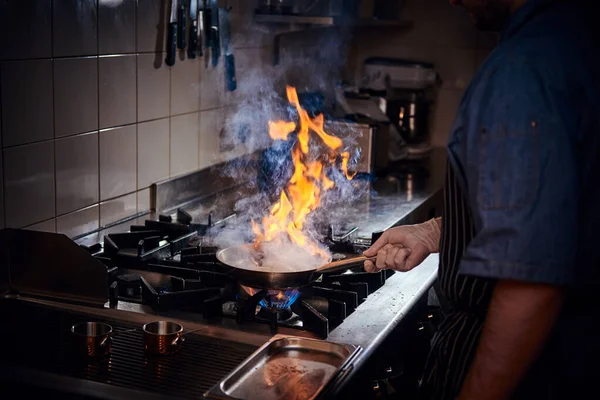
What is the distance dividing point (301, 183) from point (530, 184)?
1429mm

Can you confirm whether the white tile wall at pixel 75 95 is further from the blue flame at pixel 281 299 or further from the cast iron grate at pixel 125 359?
the blue flame at pixel 281 299

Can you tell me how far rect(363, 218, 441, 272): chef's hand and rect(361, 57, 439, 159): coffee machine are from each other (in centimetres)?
190

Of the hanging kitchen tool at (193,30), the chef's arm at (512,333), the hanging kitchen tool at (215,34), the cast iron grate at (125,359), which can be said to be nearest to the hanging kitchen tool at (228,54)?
the hanging kitchen tool at (215,34)

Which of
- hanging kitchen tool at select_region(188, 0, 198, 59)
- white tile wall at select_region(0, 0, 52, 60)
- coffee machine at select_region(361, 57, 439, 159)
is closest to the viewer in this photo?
white tile wall at select_region(0, 0, 52, 60)

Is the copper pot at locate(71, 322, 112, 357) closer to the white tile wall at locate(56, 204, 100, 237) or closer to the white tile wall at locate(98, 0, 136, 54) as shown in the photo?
the white tile wall at locate(56, 204, 100, 237)

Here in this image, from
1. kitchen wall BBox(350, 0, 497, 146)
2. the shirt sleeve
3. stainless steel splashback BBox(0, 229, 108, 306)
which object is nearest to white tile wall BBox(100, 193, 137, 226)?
stainless steel splashback BBox(0, 229, 108, 306)

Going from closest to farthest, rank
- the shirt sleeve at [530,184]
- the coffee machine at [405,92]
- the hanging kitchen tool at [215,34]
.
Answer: the shirt sleeve at [530,184], the hanging kitchen tool at [215,34], the coffee machine at [405,92]

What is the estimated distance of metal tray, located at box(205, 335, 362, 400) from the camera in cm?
121

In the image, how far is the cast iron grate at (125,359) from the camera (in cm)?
124

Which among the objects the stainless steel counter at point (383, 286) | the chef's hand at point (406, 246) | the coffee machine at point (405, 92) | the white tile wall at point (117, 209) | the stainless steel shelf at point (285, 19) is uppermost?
the stainless steel shelf at point (285, 19)

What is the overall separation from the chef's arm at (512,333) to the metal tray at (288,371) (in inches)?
10.4

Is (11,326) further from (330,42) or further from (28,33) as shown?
(330,42)

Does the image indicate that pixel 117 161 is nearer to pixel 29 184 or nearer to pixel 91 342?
pixel 29 184

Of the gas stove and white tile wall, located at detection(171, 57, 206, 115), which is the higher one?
white tile wall, located at detection(171, 57, 206, 115)
